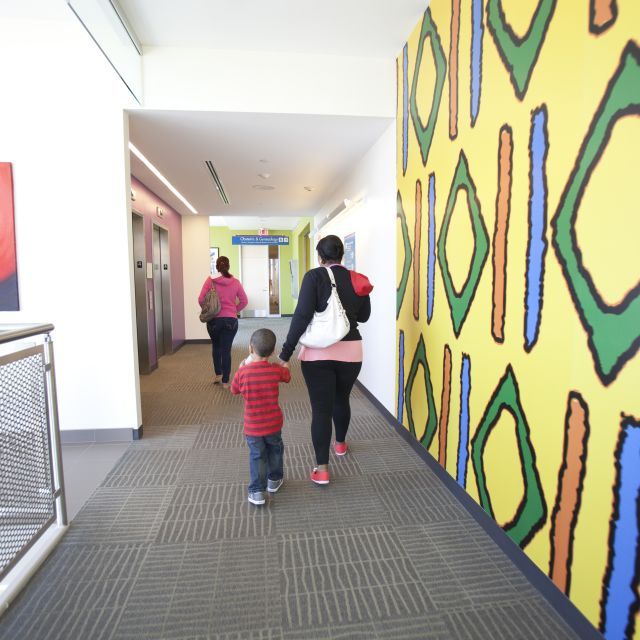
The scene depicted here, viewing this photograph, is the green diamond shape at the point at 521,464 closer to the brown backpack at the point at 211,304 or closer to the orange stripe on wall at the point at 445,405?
the orange stripe on wall at the point at 445,405

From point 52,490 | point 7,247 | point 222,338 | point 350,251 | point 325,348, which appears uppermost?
point 350,251

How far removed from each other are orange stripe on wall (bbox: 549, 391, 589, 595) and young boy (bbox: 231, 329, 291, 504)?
1310 millimetres

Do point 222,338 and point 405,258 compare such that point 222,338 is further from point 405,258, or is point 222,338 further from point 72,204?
point 405,258

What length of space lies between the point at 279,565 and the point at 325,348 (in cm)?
→ 114

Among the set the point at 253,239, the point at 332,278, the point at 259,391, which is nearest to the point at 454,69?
the point at 332,278

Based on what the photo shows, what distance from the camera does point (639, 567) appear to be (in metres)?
1.27

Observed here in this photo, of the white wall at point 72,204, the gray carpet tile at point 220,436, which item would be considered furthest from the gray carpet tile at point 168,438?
the white wall at point 72,204

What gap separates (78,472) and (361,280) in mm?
2283

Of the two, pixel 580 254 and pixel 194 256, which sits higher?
pixel 194 256

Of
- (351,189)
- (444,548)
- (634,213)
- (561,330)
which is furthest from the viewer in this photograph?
(351,189)

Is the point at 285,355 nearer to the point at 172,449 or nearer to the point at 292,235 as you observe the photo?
the point at 172,449

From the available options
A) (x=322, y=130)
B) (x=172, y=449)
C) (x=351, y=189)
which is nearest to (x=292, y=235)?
(x=351, y=189)

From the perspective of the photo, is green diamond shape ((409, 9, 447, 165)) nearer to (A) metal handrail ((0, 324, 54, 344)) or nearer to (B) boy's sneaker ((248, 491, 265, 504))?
(B) boy's sneaker ((248, 491, 265, 504))

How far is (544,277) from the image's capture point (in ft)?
5.48
